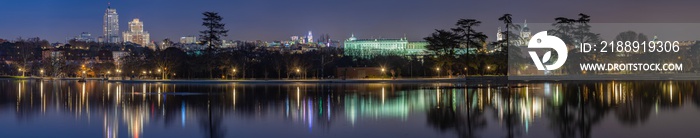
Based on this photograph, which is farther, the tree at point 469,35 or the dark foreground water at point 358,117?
the tree at point 469,35

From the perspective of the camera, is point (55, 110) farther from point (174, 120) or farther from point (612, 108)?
point (612, 108)

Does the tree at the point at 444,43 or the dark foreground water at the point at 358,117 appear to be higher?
the tree at the point at 444,43

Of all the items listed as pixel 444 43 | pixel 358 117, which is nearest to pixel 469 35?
pixel 444 43

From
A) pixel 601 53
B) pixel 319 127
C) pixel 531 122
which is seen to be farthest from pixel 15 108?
pixel 601 53

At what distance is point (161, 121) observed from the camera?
2295 centimetres
